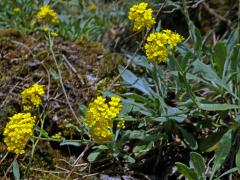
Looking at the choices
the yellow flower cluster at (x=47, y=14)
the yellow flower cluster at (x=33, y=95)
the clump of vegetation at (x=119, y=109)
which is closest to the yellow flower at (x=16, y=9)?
the clump of vegetation at (x=119, y=109)

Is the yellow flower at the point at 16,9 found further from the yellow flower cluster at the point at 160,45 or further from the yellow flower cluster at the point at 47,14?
the yellow flower cluster at the point at 160,45

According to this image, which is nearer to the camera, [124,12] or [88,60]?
[88,60]

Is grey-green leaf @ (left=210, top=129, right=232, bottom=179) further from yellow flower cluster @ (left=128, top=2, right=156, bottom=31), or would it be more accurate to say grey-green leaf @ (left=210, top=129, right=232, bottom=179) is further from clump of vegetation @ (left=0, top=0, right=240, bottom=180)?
yellow flower cluster @ (left=128, top=2, right=156, bottom=31)

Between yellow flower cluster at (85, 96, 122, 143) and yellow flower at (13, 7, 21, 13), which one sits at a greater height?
yellow flower at (13, 7, 21, 13)

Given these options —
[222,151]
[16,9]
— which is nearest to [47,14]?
[16,9]

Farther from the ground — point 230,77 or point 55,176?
point 230,77

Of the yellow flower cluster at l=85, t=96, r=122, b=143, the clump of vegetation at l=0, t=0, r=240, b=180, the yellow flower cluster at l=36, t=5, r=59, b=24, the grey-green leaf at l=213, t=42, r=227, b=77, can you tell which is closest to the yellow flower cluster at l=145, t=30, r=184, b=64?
the clump of vegetation at l=0, t=0, r=240, b=180

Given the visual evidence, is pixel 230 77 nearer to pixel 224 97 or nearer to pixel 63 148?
pixel 224 97

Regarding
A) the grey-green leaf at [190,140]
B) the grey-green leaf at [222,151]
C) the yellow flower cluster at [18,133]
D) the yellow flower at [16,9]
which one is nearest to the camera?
the yellow flower cluster at [18,133]

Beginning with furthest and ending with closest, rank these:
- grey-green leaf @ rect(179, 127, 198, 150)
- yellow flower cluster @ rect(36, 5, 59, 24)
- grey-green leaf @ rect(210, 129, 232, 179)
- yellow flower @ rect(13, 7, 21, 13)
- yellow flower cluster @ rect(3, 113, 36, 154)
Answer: yellow flower @ rect(13, 7, 21, 13) < yellow flower cluster @ rect(36, 5, 59, 24) < grey-green leaf @ rect(179, 127, 198, 150) < grey-green leaf @ rect(210, 129, 232, 179) < yellow flower cluster @ rect(3, 113, 36, 154)

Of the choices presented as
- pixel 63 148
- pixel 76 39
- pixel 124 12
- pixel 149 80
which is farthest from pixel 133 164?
pixel 124 12

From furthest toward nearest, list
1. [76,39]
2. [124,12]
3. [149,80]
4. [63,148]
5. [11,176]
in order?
[124,12]
[76,39]
[149,80]
[63,148]
[11,176]
